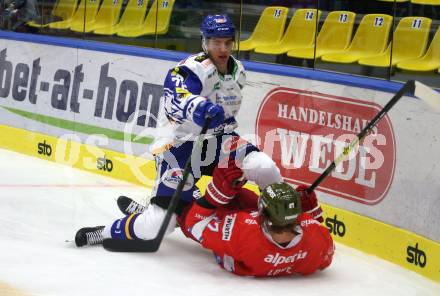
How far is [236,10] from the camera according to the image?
634 centimetres

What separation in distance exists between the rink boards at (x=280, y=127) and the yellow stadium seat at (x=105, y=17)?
20cm

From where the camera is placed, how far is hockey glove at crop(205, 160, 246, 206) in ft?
14.1

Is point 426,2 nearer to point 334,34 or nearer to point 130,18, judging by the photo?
point 334,34

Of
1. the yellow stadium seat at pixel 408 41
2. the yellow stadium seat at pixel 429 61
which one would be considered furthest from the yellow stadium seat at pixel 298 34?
the yellow stadium seat at pixel 429 61

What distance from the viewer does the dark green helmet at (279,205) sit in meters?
4.03

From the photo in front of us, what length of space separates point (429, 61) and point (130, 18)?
121 inches

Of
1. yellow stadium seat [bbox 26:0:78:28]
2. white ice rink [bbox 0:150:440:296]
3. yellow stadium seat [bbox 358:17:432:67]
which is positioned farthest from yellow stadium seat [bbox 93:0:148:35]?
yellow stadium seat [bbox 358:17:432:67]

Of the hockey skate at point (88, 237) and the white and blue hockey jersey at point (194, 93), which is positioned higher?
the white and blue hockey jersey at point (194, 93)

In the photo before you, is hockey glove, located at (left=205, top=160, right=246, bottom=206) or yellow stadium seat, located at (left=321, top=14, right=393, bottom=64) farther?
yellow stadium seat, located at (left=321, top=14, right=393, bottom=64)

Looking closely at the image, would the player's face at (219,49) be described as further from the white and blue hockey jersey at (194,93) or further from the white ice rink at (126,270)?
the white ice rink at (126,270)

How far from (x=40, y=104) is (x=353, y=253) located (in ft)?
11.7

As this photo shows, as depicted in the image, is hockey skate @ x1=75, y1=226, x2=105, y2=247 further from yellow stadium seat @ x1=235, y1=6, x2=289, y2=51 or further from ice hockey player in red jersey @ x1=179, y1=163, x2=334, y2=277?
yellow stadium seat @ x1=235, y1=6, x2=289, y2=51

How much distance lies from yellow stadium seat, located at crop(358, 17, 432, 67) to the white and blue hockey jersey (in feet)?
3.28

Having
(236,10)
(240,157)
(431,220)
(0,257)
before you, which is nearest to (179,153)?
(240,157)
